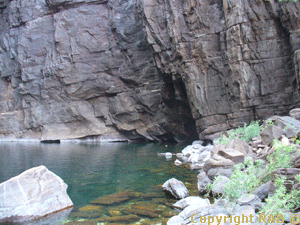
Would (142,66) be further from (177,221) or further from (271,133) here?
(177,221)

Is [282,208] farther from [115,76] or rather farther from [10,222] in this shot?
[115,76]

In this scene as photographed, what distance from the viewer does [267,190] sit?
18.2 ft

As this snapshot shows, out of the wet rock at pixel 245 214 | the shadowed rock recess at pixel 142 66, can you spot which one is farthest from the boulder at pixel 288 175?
the shadowed rock recess at pixel 142 66

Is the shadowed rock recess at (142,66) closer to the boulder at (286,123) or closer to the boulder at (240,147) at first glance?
the boulder at (286,123)

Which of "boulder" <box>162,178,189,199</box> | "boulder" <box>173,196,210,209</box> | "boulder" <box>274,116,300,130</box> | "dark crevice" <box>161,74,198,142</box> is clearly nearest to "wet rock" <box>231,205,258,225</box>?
"boulder" <box>173,196,210,209</box>

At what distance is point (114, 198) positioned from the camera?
830cm

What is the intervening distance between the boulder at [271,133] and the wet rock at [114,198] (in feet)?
17.5

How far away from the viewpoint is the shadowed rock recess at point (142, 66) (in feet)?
61.3

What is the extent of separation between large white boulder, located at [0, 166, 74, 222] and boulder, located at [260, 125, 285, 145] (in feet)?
23.5

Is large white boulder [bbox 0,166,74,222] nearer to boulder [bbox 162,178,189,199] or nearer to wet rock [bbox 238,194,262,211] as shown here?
boulder [bbox 162,178,189,199]

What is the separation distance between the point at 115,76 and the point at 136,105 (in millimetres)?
5356

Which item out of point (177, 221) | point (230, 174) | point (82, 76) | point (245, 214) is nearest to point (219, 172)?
point (230, 174)

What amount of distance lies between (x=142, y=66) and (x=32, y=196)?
2880 cm

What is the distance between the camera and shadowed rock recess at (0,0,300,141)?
61.3ft
